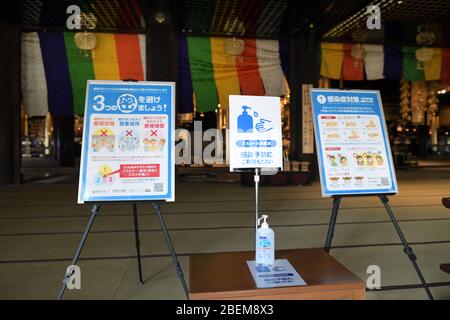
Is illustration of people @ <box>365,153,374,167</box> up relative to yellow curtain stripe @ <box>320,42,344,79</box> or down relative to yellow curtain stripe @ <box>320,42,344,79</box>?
down

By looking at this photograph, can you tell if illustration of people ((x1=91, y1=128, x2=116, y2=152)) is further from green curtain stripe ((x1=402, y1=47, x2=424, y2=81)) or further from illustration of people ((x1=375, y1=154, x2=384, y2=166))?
green curtain stripe ((x1=402, y1=47, x2=424, y2=81))

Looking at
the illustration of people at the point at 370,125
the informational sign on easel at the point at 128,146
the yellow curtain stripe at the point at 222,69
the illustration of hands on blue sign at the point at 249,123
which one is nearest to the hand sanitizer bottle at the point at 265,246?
the informational sign on easel at the point at 128,146

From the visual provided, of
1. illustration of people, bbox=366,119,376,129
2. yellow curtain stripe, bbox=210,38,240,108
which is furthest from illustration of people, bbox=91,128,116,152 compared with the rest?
yellow curtain stripe, bbox=210,38,240,108

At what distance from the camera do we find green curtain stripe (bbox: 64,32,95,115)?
7375 millimetres

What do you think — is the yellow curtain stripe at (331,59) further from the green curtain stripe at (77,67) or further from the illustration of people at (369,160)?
the illustration of people at (369,160)

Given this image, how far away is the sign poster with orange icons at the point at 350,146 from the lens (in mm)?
2289

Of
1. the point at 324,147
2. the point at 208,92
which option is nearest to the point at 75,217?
the point at 324,147

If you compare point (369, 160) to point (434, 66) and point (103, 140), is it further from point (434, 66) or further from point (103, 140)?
point (434, 66)

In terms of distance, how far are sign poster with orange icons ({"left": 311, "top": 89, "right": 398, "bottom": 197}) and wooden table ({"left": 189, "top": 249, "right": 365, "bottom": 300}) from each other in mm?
667

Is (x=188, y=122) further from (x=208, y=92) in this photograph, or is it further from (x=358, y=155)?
(x=358, y=155)

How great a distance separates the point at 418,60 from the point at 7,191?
31.6 feet

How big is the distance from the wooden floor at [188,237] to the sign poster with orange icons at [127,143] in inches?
28.4

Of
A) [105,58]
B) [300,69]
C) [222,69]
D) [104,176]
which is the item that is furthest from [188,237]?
[300,69]

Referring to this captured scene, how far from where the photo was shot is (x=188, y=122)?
44.3ft
